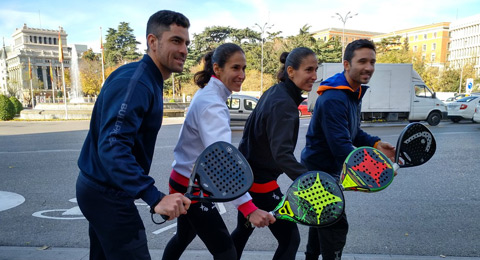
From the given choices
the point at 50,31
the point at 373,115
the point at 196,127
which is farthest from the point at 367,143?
the point at 50,31

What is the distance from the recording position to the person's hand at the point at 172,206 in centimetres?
152

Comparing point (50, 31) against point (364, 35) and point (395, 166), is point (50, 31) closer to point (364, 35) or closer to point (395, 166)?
point (364, 35)

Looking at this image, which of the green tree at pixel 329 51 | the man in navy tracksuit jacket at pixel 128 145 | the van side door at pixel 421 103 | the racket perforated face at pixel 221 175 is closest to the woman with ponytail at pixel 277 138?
the racket perforated face at pixel 221 175

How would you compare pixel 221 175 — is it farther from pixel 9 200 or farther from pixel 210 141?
pixel 9 200

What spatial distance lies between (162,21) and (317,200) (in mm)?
1199

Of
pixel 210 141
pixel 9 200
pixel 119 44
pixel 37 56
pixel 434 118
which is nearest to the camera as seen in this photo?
pixel 210 141

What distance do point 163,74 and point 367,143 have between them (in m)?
1.77

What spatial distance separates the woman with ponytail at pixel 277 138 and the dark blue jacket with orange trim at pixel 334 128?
184 mm

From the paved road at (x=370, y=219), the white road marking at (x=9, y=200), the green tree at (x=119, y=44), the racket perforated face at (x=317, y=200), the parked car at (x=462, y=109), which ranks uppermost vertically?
the green tree at (x=119, y=44)

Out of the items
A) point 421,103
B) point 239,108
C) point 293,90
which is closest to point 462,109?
point 421,103

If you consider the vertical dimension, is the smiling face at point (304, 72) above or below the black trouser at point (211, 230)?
above

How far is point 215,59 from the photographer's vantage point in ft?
8.54

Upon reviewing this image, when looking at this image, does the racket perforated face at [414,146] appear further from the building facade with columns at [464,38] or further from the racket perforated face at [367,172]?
the building facade with columns at [464,38]

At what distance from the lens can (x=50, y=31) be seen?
343 feet
